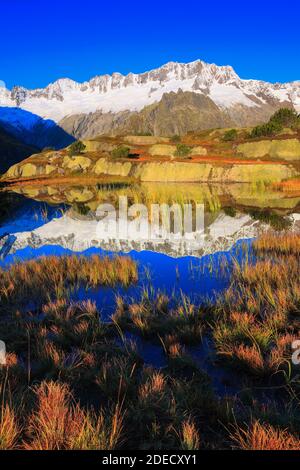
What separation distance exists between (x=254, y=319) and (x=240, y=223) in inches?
772

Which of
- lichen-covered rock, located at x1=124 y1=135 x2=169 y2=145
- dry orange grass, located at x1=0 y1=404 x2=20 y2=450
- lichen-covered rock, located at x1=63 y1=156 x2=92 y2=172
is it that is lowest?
dry orange grass, located at x1=0 y1=404 x2=20 y2=450

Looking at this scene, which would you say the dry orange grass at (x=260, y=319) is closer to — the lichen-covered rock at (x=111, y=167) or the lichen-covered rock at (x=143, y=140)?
the lichen-covered rock at (x=111, y=167)

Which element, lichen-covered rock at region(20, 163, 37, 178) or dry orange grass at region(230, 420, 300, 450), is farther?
lichen-covered rock at region(20, 163, 37, 178)

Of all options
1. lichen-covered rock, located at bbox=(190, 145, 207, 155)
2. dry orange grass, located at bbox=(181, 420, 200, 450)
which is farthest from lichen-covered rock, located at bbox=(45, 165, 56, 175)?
dry orange grass, located at bbox=(181, 420, 200, 450)

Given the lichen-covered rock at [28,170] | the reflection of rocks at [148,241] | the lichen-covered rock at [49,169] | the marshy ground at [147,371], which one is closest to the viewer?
the marshy ground at [147,371]

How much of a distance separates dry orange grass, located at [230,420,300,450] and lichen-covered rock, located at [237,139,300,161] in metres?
75.9

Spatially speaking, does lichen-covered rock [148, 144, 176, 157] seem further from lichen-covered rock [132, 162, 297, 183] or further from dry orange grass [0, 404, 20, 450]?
dry orange grass [0, 404, 20, 450]

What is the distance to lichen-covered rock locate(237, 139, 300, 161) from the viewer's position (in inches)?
2940

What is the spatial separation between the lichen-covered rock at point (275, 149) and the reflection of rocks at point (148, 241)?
1929 inches

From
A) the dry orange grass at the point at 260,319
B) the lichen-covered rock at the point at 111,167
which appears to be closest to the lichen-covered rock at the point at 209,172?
the lichen-covered rock at the point at 111,167

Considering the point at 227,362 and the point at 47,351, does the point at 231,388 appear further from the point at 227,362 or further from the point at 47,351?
the point at 47,351

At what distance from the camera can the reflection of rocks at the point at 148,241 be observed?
69.8 feet

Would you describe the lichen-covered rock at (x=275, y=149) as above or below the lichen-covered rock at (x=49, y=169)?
above
